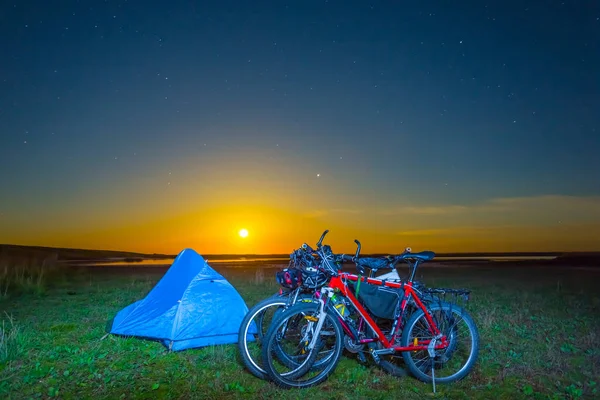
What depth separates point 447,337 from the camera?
681 cm

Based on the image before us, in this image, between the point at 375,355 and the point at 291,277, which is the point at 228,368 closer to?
the point at 291,277

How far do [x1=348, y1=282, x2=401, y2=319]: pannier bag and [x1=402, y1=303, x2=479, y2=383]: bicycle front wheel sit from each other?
0.93 feet

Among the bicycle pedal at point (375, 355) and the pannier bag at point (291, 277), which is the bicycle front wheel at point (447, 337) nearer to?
the bicycle pedal at point (375, 355)

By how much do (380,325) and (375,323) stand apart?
227mm

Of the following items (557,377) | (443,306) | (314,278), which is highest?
(314,278)

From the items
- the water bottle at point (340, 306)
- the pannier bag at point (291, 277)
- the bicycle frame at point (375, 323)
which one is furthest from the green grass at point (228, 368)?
the pannier bag at point (291, 277)

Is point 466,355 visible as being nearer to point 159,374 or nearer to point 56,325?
point 159,374

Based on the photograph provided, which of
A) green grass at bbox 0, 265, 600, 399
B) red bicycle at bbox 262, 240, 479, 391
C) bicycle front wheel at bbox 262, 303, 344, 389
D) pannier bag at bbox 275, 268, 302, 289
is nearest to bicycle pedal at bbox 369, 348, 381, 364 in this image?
red bicycle at bbox 262, 240, 479, 391

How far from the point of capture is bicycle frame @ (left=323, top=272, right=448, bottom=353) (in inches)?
256

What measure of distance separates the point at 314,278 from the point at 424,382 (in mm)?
1970

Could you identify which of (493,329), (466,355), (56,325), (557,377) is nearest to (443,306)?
(466,355)

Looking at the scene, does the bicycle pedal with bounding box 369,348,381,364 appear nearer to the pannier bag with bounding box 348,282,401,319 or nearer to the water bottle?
the pannier bag with bounding box 348,282,401,319

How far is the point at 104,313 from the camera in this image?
11398 millimetres

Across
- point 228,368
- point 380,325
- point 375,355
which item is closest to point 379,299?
point 380,325
